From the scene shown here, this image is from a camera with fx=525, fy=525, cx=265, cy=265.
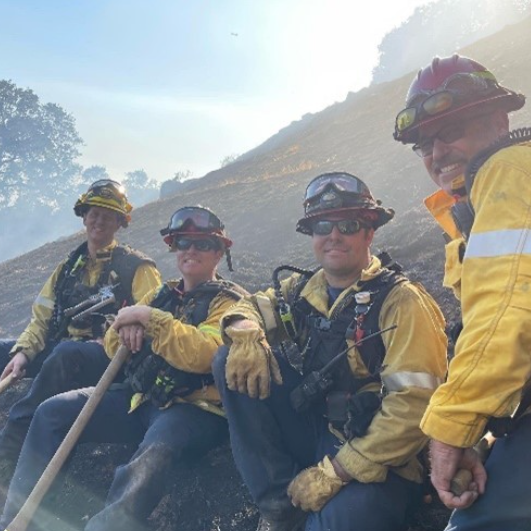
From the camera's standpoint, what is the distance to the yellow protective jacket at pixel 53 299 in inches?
210

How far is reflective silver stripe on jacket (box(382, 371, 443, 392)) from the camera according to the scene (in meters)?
2.74

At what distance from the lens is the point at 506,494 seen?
203cm

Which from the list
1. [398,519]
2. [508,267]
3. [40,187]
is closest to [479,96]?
[508,267]

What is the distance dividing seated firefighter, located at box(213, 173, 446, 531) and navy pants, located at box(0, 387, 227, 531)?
617mm

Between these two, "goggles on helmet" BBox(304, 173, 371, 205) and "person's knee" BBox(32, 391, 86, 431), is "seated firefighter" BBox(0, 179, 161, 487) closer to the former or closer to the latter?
"person's knee" BBox(32, 391, 86, 431)

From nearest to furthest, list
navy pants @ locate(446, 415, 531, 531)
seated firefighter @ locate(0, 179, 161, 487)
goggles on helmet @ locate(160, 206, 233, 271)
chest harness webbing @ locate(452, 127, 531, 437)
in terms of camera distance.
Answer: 1. navy pants @ locate(446, 415, 531, 531)
2. chest harness webbing @ locate(452, 127, 531, 437)
3. goggles on helmet @ locate(160, 206, 233, 271)
4. seated firefighter @ locate(0, 179, 161, 487)

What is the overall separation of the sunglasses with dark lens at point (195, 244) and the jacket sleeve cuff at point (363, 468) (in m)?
2.25

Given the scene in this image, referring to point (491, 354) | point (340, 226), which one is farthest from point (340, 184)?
point (491, 354)

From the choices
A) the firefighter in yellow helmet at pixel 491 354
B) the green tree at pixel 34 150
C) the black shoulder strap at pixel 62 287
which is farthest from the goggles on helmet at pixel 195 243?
the green tree at pixel 34 150

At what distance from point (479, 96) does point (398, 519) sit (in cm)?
218

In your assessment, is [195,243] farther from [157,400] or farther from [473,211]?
[473,211]

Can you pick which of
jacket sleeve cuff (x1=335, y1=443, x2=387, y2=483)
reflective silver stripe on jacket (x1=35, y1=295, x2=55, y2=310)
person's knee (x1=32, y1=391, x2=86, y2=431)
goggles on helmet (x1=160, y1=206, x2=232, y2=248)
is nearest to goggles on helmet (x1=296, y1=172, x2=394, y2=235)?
goggles on helmet (x1=160, y1=206, x2=232, y2=248)

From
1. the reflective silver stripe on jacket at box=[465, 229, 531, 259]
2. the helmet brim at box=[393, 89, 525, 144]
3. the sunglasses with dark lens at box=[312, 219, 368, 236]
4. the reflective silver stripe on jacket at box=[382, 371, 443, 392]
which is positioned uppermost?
the helmet brim at box=[393, 89, 525, 144]

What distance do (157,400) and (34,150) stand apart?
73.5 meters
